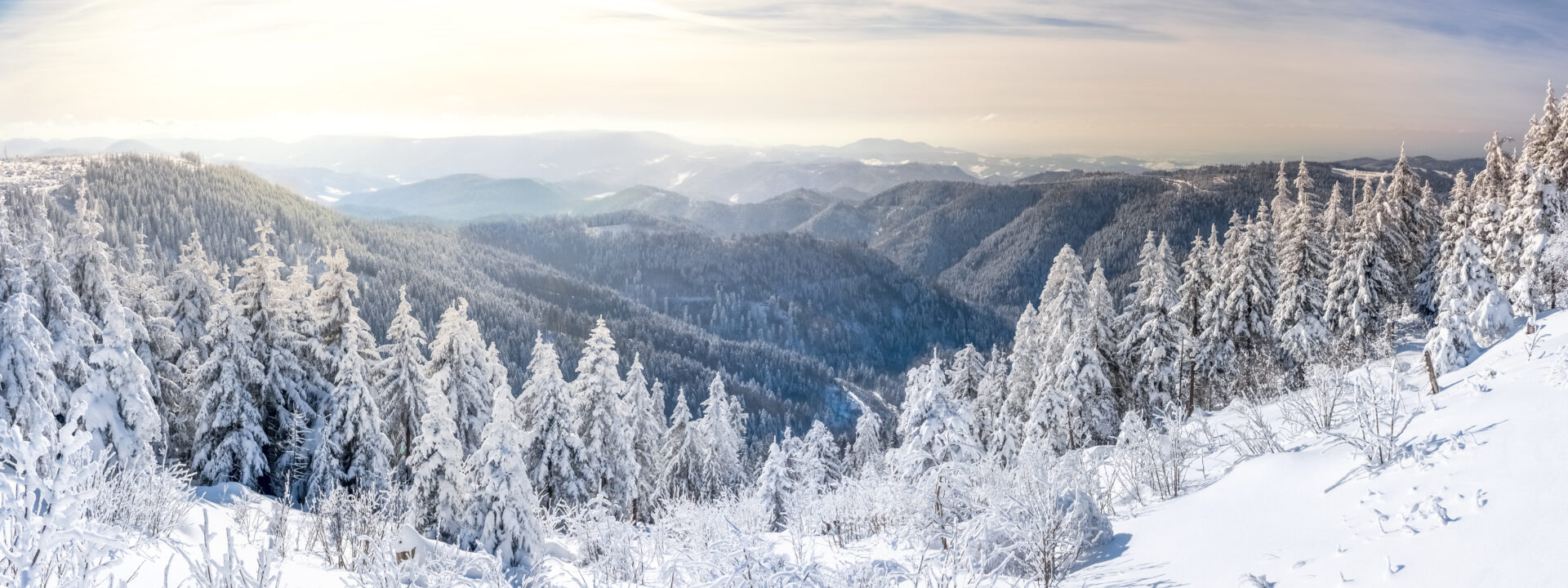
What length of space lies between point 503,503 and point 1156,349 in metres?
24.1

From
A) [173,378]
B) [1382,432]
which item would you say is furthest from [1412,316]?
[173,378]

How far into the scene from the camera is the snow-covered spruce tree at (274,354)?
75.4 ft

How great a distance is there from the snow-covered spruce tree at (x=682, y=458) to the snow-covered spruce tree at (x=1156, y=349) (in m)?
20.7

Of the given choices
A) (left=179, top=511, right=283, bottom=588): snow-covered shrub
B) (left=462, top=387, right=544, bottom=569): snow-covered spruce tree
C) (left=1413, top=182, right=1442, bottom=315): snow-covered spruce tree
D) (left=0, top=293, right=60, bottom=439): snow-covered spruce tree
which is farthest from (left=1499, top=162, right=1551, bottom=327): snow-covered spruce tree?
(left=0, top=293, right=60, bottom=439): snow-covered spruce tree

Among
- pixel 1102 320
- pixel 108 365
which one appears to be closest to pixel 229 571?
pixel 108 365

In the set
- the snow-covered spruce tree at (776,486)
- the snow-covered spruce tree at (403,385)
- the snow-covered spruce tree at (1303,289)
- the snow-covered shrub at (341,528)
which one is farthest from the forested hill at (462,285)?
the snow-covered shrub at (341,528)

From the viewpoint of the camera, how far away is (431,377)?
26641 mm

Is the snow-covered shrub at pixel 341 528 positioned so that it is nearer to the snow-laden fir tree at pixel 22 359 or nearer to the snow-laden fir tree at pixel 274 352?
the snow-laden fir tree at pixel 22 359

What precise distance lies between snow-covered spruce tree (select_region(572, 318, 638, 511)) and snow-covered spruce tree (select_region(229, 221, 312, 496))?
8949 millimetres

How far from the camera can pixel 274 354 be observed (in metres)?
23.1

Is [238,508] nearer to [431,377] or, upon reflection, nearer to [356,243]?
[431,377]

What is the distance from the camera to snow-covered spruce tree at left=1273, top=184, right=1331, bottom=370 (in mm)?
29078

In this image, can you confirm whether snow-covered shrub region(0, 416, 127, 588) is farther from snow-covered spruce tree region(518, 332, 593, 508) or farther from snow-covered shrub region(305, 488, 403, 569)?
snow-covered spruce tree region(518, 332, 593, 508)

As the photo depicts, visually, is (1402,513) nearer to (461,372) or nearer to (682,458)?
(461,372)
